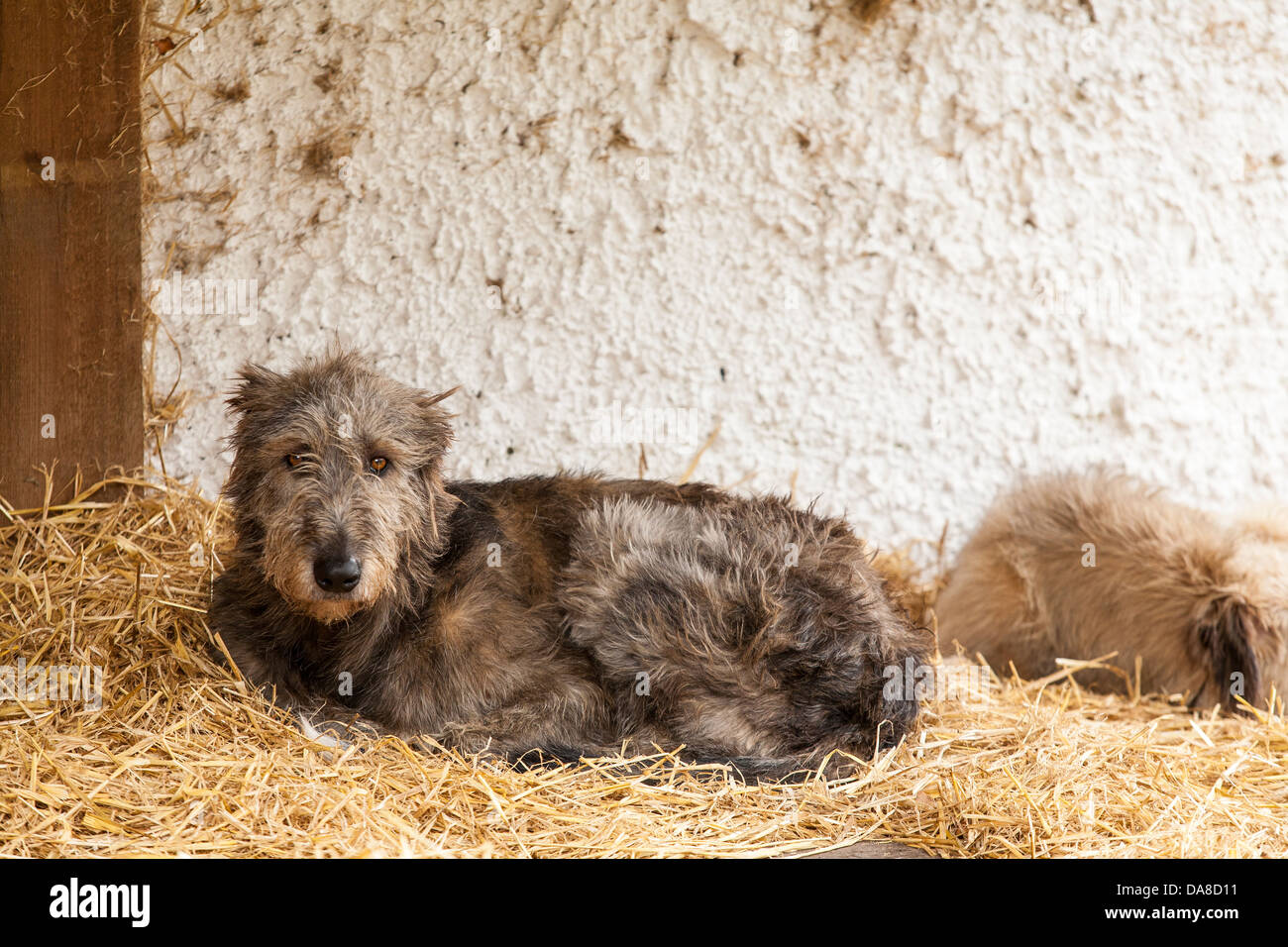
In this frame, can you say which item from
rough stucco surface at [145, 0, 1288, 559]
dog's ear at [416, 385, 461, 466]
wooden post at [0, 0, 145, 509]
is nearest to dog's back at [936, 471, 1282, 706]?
rough stucco surface at [145, 0, 1288, 559]

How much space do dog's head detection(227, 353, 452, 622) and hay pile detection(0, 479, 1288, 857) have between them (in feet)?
1.86

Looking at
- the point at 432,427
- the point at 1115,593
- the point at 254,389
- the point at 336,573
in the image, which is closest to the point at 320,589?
the point at 336,573

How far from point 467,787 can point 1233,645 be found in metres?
3.41

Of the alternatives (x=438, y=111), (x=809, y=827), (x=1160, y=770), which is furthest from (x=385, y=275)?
(x=1160, y=770)

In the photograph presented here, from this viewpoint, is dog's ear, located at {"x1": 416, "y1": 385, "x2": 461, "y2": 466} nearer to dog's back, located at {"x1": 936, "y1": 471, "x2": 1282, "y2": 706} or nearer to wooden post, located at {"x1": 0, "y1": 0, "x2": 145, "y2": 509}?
wooden post, located at {"x1": 0, "y1": 0, "x2": 145, "y2": 509}

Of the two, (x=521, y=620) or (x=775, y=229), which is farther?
(x=775, y=229)

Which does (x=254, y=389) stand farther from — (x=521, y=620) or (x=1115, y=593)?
(x=1115, y=593)

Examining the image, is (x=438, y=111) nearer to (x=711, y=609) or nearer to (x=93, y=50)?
(x=93, y=50)

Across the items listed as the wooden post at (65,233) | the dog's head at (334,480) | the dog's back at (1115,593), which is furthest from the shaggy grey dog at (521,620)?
the wooden post at (65,233)

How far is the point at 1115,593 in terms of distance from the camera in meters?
5.06

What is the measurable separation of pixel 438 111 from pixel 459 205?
0.45 metres

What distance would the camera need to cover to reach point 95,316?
4957 mm

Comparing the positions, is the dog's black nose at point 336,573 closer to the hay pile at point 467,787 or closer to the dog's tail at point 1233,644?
the hay pile at point 467,787

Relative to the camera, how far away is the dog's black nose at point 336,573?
3.43 metres
